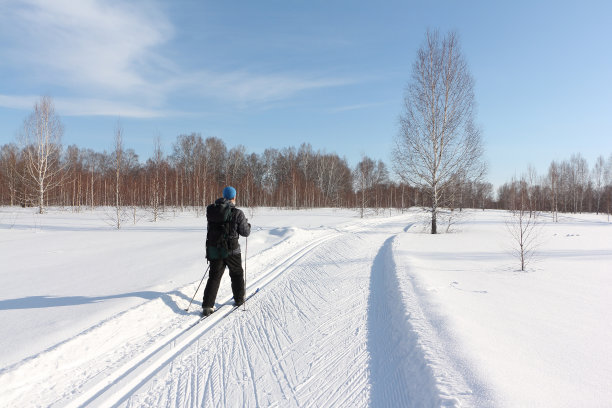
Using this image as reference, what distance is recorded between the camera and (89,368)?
10.2 feet

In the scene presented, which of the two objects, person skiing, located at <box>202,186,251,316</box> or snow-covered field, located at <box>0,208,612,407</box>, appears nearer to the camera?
snow-covered field, located at <box>0,208,612,407</box>

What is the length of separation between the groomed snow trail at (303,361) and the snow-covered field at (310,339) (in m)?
0.02

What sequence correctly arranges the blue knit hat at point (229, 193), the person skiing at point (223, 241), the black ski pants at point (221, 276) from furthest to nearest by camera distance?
the blue knit hat at point (229, 193) < the person skiing at point (223, 241) < the black ski pants at point (221, 276)

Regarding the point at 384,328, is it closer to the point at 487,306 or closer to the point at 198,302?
the point at 487,306

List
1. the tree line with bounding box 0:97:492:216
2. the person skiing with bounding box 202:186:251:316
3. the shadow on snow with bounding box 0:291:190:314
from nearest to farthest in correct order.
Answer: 1. the shadow on snow with bounding box 0:291:190:314
2. the person skiing with bounding box 202:186:251:316
3. the tree line with bounding box 0:97:492:216

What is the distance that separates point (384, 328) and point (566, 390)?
6.27 ft

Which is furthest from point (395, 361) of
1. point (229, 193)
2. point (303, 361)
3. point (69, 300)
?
point (69, 300)

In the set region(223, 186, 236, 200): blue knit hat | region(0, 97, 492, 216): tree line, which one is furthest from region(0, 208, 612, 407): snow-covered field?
region(0, 97, 492, 216): tree line

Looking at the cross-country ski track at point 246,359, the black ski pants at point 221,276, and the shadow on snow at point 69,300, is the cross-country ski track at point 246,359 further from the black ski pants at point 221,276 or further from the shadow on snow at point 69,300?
the black ski pants at point 221,276

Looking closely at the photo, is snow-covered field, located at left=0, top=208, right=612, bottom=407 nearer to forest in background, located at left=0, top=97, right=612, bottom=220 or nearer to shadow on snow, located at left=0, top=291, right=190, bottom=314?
shadow on snow, located at left=0, top=291, right=190, bottom=314

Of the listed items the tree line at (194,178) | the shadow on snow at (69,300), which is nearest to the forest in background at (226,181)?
the tree line at (194,178)

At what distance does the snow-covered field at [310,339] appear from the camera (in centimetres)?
260

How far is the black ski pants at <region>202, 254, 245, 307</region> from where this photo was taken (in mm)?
4750

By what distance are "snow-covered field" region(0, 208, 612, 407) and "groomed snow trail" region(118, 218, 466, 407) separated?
0.06 ft
